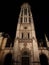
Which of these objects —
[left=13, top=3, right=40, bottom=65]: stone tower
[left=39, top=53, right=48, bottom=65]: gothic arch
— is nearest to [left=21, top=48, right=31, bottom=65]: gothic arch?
[left=13, top=3, right=40, bottom=65]: stone tower

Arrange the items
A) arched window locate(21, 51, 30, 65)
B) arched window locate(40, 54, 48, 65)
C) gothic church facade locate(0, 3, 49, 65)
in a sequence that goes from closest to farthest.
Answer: gothic church facade locate(0, 3, 49, 65) < arched window locate(21, 51, 30, 65) < arched window locate(40, 54, 48, 65)

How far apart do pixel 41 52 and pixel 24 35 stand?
5646mm

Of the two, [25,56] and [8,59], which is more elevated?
[25,56]

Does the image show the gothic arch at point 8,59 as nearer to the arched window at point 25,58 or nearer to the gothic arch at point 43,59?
the arched window at point 25,58

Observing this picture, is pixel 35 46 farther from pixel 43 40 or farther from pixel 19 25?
pixel 19 25

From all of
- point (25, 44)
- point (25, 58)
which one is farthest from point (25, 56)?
point (25, 44)

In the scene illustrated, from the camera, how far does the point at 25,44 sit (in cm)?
2427

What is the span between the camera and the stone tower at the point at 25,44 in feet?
73.2

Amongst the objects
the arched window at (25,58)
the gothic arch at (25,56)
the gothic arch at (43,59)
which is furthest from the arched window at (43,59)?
the arched window at (25,58)

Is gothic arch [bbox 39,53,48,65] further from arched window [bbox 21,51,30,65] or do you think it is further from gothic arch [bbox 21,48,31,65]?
arched window [bbox 21,51,30,65]

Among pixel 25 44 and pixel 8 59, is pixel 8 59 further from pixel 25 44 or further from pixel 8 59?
pixel 25 44

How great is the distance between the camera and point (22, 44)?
24484 millimetres

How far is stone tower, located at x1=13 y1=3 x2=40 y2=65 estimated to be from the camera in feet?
73.2

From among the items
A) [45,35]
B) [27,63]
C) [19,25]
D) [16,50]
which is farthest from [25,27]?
[27,63]
